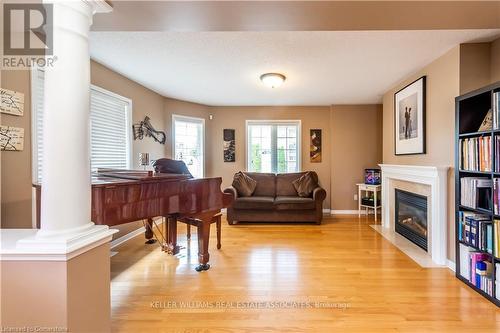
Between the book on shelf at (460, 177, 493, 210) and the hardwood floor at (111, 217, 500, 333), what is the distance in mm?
786

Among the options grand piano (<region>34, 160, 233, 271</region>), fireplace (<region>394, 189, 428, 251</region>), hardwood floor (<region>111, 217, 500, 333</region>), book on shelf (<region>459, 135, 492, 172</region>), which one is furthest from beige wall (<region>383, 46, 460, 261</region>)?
grand piano (<region>34, 160, 233, 271</region>)

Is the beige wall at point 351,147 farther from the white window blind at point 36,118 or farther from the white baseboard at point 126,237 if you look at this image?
the white window blind at point 36,118

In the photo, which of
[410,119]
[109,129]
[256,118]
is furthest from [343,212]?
[109,129]

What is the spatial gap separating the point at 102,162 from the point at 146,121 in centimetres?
123

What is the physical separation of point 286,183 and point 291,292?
319 cm

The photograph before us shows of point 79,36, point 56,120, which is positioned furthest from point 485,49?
point 56,120

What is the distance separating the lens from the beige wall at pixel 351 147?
5.32 m

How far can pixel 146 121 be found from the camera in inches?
168

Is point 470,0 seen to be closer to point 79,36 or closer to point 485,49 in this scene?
point 485,49

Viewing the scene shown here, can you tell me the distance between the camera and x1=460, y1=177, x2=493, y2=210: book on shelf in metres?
2.17

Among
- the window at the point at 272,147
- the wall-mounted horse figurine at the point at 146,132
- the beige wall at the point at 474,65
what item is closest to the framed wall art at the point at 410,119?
the beige wall at the point at 474,65

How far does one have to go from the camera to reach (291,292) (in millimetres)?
2238
